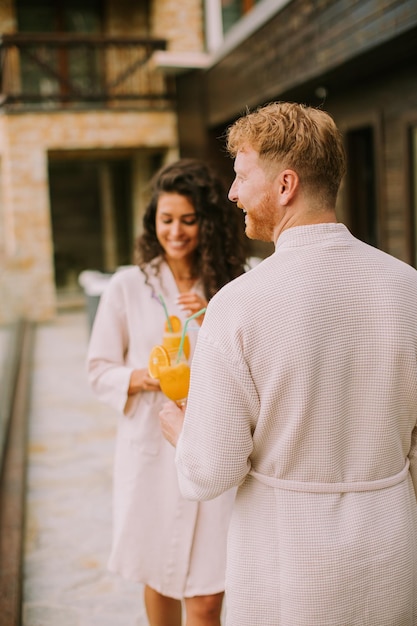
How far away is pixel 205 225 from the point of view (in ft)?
7.09

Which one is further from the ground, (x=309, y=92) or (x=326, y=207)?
(x=309, y=92)

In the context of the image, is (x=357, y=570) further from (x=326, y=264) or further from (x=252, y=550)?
(x=326, y=264)

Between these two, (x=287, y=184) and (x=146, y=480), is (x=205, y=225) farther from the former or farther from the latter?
(x=287, y=184)

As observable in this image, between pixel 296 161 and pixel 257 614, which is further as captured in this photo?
pixel 257 614

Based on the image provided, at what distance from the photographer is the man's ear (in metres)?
1.20

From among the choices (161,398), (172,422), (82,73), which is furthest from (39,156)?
(172,422)

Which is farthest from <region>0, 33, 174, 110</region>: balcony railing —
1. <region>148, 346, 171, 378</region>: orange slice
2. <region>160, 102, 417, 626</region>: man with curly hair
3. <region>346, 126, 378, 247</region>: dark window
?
<region>160, 102, 417, 626</region>: man with curly hair

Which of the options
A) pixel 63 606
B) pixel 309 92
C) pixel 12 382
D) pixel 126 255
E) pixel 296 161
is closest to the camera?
pixel 296 161

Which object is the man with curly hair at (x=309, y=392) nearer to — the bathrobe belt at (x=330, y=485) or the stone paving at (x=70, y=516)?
the bathrobe belt at (x=330, y=485)

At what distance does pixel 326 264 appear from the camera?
3.96 feet

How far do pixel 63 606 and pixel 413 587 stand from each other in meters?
2.09

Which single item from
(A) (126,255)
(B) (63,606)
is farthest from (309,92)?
(A) (126,255)

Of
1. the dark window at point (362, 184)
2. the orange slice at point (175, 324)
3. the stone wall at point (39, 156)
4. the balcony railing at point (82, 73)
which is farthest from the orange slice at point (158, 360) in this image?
the balcony railing at point (82, 73)

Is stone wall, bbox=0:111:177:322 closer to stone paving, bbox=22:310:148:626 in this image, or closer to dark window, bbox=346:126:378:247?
stone paving, bbox=22:310:148:626
